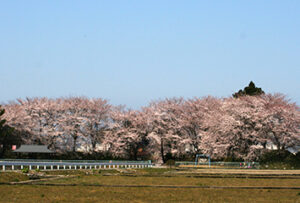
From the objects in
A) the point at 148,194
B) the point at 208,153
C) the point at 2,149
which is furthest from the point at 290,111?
the point at 148,194

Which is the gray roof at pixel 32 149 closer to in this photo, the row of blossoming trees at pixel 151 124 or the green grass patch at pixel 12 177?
the row of blossoming trees at pixel 151 124

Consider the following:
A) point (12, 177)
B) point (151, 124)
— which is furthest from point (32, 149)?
point (12, 177)

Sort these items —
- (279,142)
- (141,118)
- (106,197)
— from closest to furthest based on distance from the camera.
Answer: (106,197)
(279,142)
(141,118)

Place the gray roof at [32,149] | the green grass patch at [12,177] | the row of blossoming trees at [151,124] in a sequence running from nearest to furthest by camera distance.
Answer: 1. the green grass patch at [12,177]
2. the row of blossoming trees at [151,124]
3. the gray roof at [32,149]

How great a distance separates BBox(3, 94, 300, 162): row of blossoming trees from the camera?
256 feet

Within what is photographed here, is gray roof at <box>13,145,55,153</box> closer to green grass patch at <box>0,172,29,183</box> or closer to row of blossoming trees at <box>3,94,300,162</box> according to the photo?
row of blossoming trees at <box>3,94,300,162</box>

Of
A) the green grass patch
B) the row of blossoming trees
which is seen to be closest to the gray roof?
the row of blossoming trees

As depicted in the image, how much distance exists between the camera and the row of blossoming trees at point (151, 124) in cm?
7794

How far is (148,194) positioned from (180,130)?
2801 inches

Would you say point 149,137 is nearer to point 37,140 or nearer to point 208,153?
point 208,153

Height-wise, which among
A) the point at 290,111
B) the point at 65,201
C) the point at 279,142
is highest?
the point at 290,111

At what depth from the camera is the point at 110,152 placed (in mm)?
94625

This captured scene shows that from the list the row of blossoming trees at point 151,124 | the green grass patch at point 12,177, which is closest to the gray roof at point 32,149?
the row of blossoming trees at point 151,124

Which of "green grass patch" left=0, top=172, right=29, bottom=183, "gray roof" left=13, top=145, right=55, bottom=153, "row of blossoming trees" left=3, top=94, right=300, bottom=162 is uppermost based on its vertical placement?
"row of blossoming trees" left=3, top=94, right=300, bottom=162
